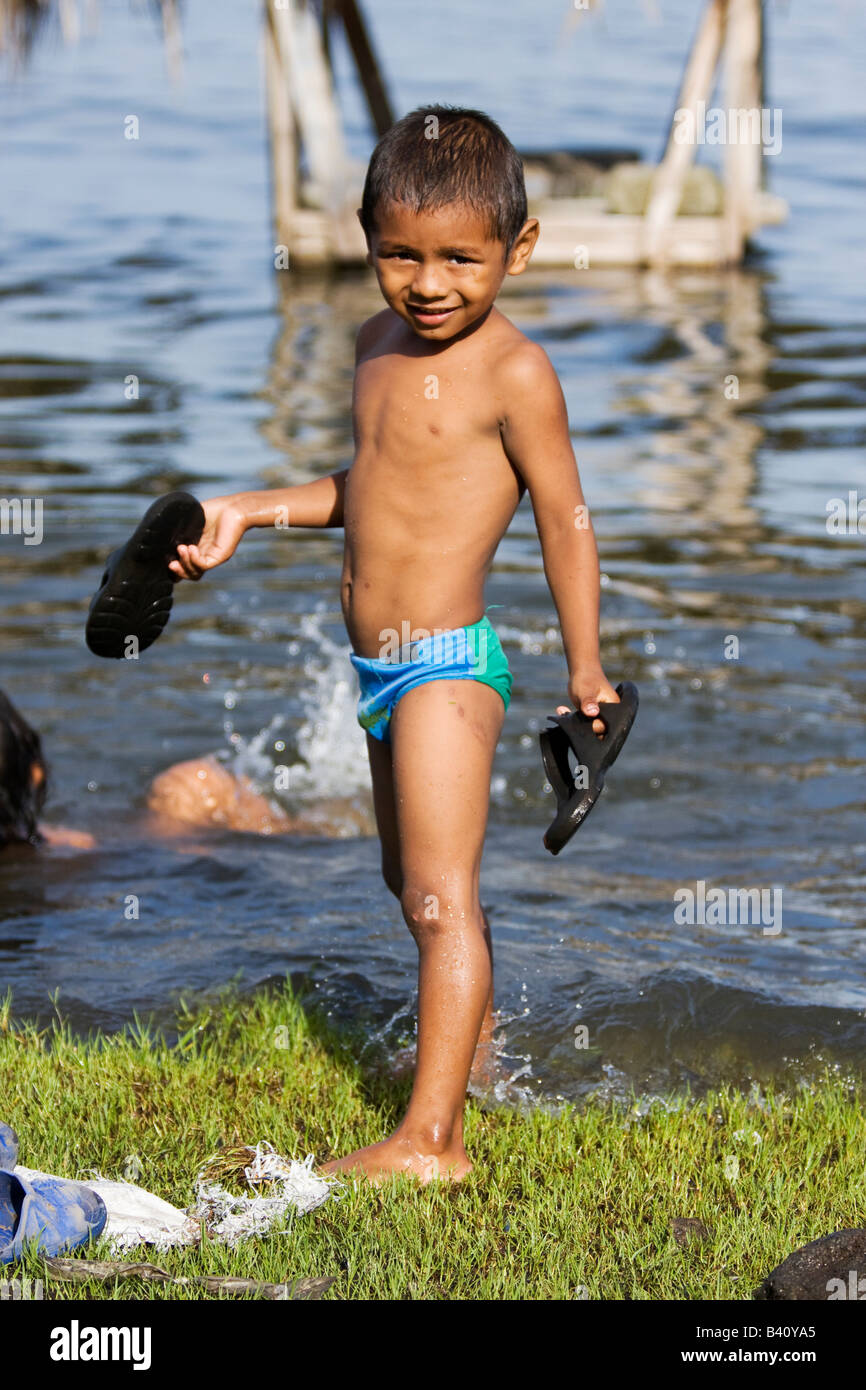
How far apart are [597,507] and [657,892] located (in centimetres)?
395

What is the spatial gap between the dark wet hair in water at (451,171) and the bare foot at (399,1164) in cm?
173

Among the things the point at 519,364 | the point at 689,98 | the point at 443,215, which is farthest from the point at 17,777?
the point at 689,98

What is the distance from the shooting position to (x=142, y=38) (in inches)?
1363

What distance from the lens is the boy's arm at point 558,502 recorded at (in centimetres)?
337

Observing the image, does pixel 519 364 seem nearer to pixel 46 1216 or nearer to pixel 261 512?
pixel 261 512

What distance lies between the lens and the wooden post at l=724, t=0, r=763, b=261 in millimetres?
13062

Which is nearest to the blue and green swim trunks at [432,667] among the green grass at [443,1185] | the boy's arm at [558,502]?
the boy's arm at [558,502]

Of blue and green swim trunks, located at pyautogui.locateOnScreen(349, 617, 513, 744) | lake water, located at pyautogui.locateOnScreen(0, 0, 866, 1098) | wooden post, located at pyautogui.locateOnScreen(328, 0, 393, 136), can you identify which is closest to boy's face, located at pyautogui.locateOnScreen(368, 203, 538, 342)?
blue and green swim trunks, located at pyautogui.locateOnScreen(349, 617, 513, 744)

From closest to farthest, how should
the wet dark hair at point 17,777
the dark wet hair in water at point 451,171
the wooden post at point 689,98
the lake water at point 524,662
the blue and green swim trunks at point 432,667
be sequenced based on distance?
the dark wet hair in water at point 451,171 → the blue and green swim trunks at point 432,667 → the lake water at point 524,662 → the wet dark hair at point 17,777 → the wooden post at point 689,98

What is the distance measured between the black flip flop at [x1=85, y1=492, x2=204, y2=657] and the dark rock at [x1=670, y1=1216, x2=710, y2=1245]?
154cm

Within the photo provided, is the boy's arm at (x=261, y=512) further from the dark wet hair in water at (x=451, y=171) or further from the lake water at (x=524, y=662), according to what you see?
the lake water at (x=524, y=662)

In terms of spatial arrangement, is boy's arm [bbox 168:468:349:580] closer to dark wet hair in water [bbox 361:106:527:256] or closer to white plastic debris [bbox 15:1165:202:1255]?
dark wet hair in water [bbox 361:106:527:256]

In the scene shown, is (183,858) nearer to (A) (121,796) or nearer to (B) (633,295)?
(A) (121,796)
